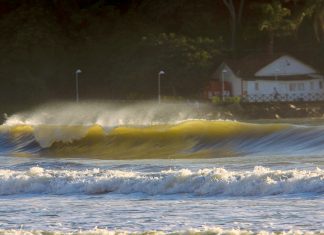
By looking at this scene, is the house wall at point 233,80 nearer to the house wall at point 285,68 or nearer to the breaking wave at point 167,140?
the house wall at point 285,68

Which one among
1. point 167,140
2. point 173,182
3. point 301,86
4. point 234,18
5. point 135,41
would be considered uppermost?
point 234,18

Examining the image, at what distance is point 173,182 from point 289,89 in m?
62.8

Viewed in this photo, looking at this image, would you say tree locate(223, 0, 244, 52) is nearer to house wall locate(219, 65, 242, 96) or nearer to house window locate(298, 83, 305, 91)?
house wall locate(219, 65, 242, 96)

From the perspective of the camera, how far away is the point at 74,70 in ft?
289

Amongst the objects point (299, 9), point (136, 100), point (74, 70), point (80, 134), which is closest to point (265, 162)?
point (80, 134)

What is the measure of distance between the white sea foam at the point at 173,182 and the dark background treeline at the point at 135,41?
5579 centimetres

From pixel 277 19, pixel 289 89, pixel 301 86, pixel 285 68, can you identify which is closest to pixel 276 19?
pixel 277 19

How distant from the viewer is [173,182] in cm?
2112

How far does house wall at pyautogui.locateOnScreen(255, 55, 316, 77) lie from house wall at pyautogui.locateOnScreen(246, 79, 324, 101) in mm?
800

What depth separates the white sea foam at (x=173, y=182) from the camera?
19.9 metres

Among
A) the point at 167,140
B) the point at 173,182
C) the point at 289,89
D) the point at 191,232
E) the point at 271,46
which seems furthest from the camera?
the point at 271,46

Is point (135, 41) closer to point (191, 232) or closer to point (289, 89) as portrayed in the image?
point (289, 89)

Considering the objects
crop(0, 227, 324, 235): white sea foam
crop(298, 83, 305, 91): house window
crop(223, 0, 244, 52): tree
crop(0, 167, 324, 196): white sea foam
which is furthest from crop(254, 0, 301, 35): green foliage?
crop(0, 227, 324, 235): white sea foam

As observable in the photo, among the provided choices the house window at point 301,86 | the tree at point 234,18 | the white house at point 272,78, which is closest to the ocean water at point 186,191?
the white house at point 272,78
